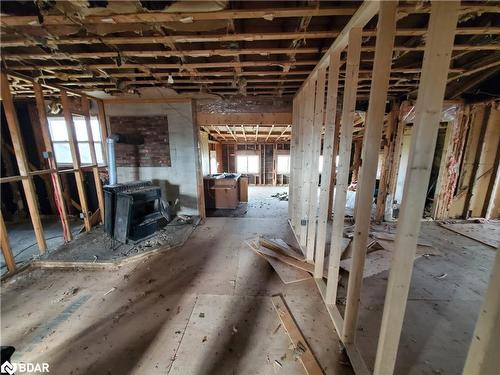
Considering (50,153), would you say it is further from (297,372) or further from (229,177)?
(297,372)

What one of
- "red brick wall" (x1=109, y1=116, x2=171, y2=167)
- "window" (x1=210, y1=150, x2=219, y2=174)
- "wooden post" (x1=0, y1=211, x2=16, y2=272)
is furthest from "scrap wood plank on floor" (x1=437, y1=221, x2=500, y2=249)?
"window" (x1=210, y1=150, x2=219, y2=174)

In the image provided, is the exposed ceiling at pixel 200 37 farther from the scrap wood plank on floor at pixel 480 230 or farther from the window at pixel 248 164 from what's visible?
the window at pixel 248 164

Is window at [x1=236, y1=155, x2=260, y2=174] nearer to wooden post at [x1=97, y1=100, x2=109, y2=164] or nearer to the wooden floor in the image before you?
wooden post at [x1=97, y1=100, x2=109, y2=164]

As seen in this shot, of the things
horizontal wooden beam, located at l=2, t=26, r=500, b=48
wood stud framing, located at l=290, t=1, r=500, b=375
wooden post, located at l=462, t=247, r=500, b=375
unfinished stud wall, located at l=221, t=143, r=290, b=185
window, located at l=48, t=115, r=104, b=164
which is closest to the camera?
wooden post, located at l=462, t=247, r=500, b=375

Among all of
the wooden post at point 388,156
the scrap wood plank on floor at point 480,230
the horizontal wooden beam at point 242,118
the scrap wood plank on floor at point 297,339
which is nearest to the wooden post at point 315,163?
the scrap wood plank on floor at point 297,339

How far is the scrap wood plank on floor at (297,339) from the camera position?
1.52 m

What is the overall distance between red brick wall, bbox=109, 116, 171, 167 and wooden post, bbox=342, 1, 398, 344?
3.99 meters

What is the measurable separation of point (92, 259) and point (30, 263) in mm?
768

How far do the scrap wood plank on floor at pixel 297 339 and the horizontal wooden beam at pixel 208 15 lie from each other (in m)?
2.62

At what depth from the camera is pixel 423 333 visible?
70.7 inches

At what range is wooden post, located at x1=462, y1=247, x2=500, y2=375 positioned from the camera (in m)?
0.72

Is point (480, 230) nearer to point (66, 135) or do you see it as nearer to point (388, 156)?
point (388, 156)

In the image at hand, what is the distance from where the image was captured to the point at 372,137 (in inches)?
53.2

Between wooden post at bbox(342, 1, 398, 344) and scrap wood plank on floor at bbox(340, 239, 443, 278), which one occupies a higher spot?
wooden post at bbox(342, 1, 398, 344)
